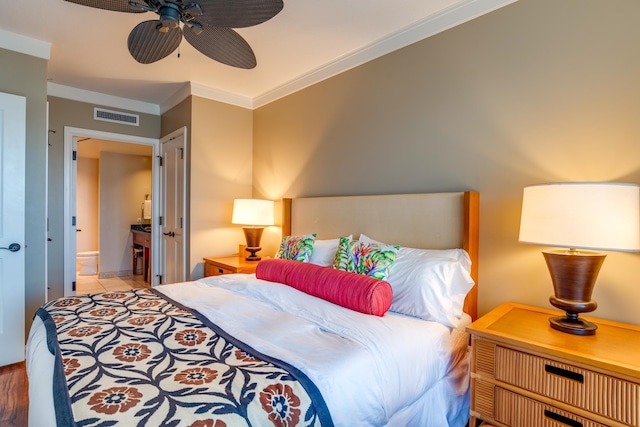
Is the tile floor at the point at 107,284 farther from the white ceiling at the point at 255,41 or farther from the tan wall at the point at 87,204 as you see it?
the white ceiling at the point at 255,41

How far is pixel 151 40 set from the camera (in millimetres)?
1899

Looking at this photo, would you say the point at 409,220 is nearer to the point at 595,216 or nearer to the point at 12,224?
the point at 595,216

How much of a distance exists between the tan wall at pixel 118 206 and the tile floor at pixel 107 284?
0.26 meters

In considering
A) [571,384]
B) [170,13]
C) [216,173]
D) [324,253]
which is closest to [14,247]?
[216,173]

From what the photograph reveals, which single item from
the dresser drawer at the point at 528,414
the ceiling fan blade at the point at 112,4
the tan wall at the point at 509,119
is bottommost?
the dresser drawer at the point at 528,414

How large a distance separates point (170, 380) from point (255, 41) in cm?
244

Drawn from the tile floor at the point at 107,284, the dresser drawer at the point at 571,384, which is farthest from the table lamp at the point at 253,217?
the tile floor at the point at 107,284

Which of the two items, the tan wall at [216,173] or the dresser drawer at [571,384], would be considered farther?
the tan wall at [216,173]

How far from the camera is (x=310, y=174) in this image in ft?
10.6

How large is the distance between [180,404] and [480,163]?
6.45 feet

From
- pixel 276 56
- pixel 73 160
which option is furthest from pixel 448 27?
pixel 73 160

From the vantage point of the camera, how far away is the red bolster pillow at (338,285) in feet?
5.64

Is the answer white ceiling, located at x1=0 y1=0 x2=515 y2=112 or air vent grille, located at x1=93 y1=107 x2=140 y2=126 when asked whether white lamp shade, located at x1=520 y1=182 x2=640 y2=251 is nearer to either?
white ceiling, located at x1=0 y1=0 x2=515 y2=112

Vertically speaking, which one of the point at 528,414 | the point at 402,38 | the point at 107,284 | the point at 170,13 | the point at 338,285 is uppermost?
the point at 402,38
